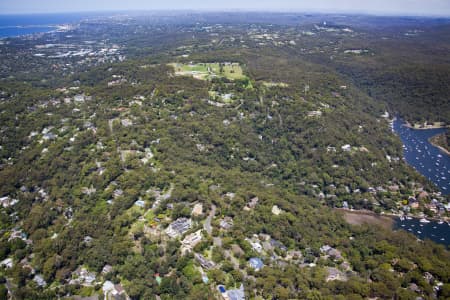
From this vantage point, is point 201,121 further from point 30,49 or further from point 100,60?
point 30,49

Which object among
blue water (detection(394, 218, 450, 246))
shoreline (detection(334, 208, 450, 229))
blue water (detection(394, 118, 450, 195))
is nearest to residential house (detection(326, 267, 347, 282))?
shoreline (detection(334, 208, 450, 229))

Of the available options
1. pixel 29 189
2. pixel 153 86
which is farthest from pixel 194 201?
pixel 153 86

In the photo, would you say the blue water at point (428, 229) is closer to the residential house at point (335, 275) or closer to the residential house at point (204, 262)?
the residential house at point (335, 275)

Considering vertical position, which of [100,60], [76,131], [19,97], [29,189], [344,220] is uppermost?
[100,60]

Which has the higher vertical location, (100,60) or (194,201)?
(100,60)

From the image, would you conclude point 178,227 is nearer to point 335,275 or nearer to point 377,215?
point 335,275

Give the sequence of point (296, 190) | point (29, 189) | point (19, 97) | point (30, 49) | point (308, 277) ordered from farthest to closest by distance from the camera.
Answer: point (30, 49) → point (19, 97) → point (296, 190) → point (29, 189) → point (308, 277)

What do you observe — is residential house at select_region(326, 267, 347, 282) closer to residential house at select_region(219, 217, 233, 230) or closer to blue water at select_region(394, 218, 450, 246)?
residential house at select_region(219, 217, 233, 230)

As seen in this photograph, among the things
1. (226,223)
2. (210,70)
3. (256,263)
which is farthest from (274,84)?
(256,263)
